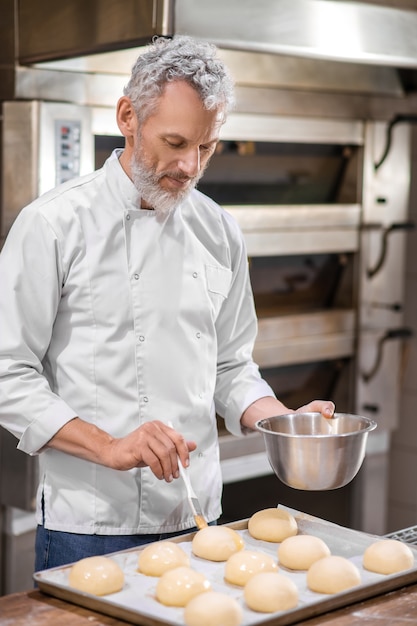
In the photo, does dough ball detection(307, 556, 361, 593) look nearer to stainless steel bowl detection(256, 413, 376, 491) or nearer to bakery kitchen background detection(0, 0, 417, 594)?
stainless steel bowl detection(256, 413, 376, 491)

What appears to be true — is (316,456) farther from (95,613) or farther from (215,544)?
(95,613)

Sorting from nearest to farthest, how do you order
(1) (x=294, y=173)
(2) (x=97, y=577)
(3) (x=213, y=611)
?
(3) (x=213, y=611), (2) (x=97, y=577), (1) (x=294, y=173)

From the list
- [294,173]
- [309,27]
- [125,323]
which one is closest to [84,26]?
[309,27]

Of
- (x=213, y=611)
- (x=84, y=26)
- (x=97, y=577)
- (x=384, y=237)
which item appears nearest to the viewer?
(x=213, y=611)

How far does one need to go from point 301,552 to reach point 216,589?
166 millimetres

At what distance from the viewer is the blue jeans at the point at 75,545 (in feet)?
6.31

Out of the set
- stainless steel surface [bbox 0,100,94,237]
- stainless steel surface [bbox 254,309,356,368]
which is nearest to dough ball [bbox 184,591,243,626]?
stainless steel surface [bbox 0,100,94,237]

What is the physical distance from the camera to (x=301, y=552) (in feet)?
5.37

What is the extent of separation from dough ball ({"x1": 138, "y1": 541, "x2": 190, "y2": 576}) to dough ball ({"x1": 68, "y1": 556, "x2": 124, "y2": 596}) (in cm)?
6

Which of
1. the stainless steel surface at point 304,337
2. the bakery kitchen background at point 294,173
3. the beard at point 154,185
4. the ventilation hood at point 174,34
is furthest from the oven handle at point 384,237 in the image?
the beard at point 154,185

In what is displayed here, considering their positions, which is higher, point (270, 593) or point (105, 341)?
point (105, 341)

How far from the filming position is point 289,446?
168 cm

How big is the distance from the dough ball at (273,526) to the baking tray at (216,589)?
0.01 meters

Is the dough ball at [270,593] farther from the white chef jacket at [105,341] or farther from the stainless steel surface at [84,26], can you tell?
the stainless steel surface at [84,26]
